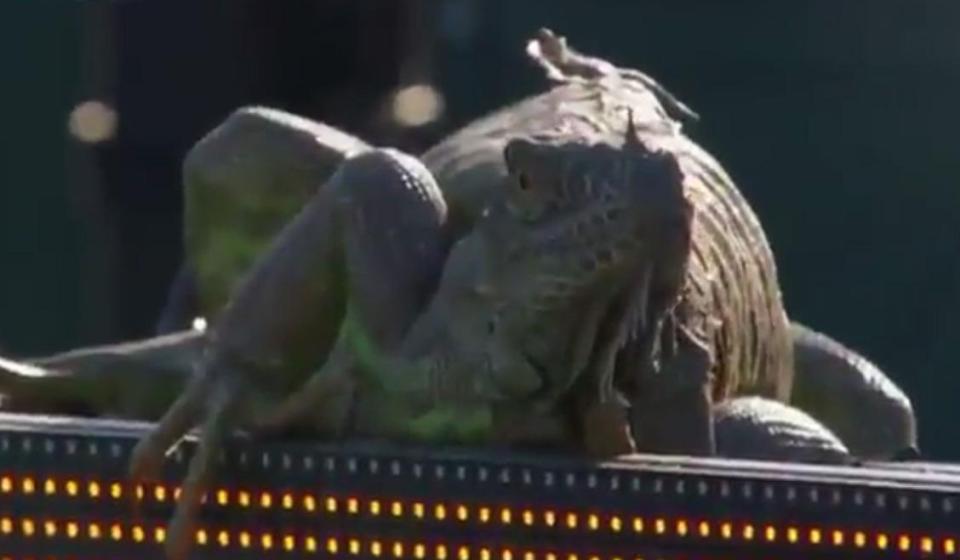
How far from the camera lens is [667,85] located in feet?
21.4

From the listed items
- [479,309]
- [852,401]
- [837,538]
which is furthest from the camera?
[852,401]

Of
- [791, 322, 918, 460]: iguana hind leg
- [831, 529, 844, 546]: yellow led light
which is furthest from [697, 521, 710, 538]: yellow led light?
[791, 322, 918, 460]: iguana hind leg

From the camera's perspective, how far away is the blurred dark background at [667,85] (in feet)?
21.4

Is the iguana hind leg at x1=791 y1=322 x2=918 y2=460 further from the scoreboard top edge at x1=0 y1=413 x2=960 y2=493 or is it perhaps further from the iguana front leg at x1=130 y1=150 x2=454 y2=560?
the iguana front leg at x1=130 y1=150 x2=454 y2=560

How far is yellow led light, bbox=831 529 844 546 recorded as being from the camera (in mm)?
3299

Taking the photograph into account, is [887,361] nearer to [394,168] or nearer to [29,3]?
[29,3]

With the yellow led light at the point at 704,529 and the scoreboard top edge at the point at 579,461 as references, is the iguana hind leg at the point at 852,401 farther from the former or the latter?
the yellow led light at the point at 704,529

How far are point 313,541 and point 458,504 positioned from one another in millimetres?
145

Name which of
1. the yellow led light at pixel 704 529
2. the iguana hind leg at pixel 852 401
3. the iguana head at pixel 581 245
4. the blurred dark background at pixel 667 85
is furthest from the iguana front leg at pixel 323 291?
the blurred dark background at pixel 667 85

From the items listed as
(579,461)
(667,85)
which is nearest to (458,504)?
(579,461)

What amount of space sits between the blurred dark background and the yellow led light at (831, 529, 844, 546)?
3.12 meters

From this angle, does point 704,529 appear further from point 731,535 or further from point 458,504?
point 458,504

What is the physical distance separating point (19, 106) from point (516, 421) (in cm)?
359

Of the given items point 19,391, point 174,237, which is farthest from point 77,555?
point 174,237
